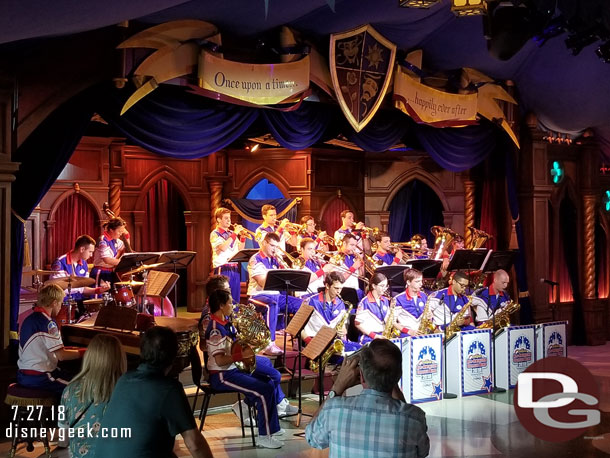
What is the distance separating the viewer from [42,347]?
667 centimetres

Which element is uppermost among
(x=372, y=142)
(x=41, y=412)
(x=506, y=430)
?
(x=372, y=142)

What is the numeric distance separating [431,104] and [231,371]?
5.62 meters

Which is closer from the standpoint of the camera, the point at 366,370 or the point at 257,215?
the point at 366,370

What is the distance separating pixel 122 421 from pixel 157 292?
527 centimetres

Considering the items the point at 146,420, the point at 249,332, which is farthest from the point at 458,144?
the point at 146,420

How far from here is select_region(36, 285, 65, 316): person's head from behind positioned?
6.71 m

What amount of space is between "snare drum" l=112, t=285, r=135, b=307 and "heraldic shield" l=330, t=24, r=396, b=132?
3.51m

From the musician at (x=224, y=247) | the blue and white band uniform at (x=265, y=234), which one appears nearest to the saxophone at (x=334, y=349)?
the blue and white band uniform at (x=265, y=234)

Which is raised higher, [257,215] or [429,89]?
[429,89]

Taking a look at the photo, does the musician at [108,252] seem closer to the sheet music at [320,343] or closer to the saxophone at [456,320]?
the sheet music at [320,343]

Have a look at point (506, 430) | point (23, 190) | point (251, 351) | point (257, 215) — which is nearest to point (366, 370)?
point (251, 351)

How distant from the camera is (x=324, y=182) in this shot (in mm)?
14781

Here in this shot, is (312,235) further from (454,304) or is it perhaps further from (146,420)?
(146,420)

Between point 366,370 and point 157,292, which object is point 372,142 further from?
point 366,370
